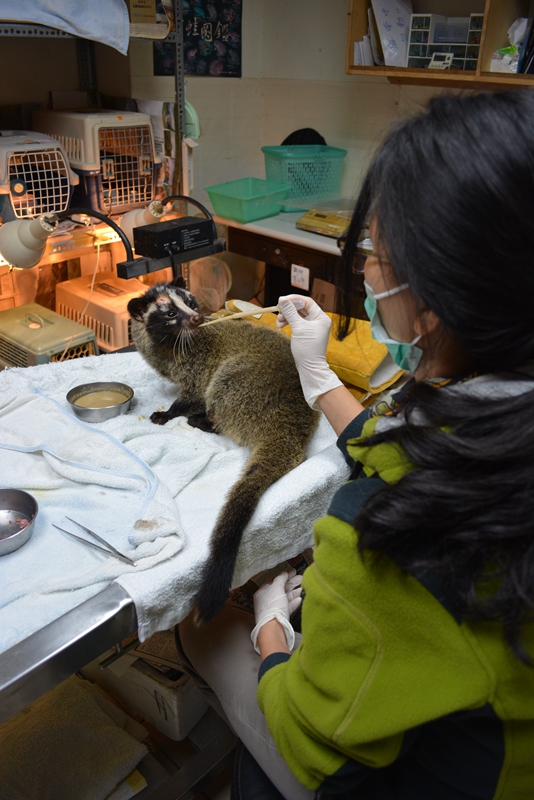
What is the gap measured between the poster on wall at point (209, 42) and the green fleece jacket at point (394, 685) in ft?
9.59

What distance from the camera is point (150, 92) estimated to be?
301cm

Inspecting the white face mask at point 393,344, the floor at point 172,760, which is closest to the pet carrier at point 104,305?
the floor at point 172,760

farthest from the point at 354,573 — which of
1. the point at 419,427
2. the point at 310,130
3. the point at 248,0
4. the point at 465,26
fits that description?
the point at 248,0

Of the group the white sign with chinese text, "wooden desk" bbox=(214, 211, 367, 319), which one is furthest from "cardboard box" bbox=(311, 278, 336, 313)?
the white sign with chinese text

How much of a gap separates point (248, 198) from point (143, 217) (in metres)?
1.14

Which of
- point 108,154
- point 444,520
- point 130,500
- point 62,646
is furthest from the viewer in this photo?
point 108,154

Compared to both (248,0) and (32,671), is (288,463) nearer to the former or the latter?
(32,671)

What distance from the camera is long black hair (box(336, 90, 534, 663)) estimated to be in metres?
0.67

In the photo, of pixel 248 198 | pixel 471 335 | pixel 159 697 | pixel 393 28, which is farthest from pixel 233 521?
pixel 393 28

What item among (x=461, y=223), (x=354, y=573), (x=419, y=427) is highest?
(x=461, y=223)

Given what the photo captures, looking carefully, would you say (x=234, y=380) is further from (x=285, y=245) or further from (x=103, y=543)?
(x=285, y=245)

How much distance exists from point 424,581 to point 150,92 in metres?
3.07

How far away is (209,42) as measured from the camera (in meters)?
3.28

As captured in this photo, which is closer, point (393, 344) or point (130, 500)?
point (393, 344)
